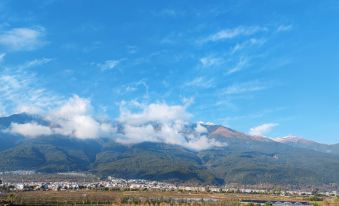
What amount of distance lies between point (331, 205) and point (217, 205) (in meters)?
25.0

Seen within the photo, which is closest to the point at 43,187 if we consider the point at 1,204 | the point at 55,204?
the point at 55,204

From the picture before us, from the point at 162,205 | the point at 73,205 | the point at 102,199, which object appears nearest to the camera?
the point at 162,205

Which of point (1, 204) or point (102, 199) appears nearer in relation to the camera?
point (1, 204)

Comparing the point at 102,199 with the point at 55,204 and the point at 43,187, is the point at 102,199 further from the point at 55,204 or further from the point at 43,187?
the point at 43,187

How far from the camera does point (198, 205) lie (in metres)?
82.1

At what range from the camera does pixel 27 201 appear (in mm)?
92562

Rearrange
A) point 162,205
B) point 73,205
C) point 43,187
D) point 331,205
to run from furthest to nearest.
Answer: point 43,187 → point 73,205 → point 162,205 → point 331,205

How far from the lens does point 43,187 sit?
493ft

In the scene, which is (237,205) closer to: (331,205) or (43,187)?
(331,205)

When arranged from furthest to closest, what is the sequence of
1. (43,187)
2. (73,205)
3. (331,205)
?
(43,187), (73,205), (331,205)

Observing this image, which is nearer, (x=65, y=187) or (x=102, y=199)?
(x=102, y=199)

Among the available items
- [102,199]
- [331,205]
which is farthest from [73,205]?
[331,205]

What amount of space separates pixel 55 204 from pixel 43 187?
6536 centimetres

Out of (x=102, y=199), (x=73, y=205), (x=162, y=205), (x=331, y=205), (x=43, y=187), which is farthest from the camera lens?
(x=43, y=187)
